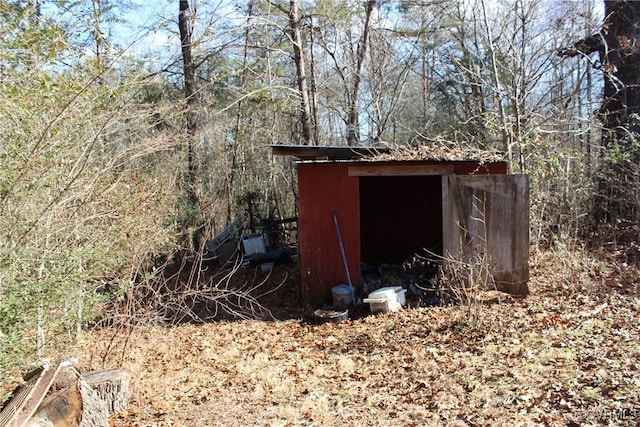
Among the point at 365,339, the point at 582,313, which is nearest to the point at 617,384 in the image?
the point at 582,313

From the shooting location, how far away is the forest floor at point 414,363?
12.4ft

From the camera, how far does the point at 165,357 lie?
5.80 meters

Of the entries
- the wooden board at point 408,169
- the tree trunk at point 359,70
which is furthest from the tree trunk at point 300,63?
the wooden board at point 408,169

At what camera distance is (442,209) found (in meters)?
7.42

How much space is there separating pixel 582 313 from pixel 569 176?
4.19 metres

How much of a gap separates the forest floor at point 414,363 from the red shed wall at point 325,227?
898 millimetres

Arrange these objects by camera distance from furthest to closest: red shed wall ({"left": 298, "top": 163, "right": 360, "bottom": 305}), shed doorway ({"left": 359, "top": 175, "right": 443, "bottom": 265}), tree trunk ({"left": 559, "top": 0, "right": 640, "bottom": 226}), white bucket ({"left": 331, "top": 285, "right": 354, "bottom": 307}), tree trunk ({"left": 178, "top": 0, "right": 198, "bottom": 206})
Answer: tree trunk ({"left": 178, "top": 0, "right": 198, "bottom": 206}), shed doorway ({"left": 359, "top": 175, "right": 443, "bottom": 265}), tree trunk ({"left": 559, "top": 0, "right": 640, "bottom": 226}), red shed wall ({"left": 298, "top": 163, "right": 360, "bottom": 305}), white bucket ({"left": 331, "top": 285, "right": 354, "bottom": 307})

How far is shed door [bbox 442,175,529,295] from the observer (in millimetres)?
6527

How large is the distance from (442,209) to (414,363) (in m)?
3.18

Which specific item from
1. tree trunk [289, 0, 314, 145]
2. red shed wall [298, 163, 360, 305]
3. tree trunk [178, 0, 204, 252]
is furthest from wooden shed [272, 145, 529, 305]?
tree trunk [178, 0, 204, 252]

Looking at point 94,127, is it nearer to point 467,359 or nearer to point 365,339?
point 365,339

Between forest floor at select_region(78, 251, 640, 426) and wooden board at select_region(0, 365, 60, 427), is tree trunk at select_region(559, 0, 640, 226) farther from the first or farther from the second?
wooden board at select_region(0, 365, 60, 427)

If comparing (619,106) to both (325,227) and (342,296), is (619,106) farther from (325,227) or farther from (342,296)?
(342,296)

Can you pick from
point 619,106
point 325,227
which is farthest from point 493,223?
point 619,106
